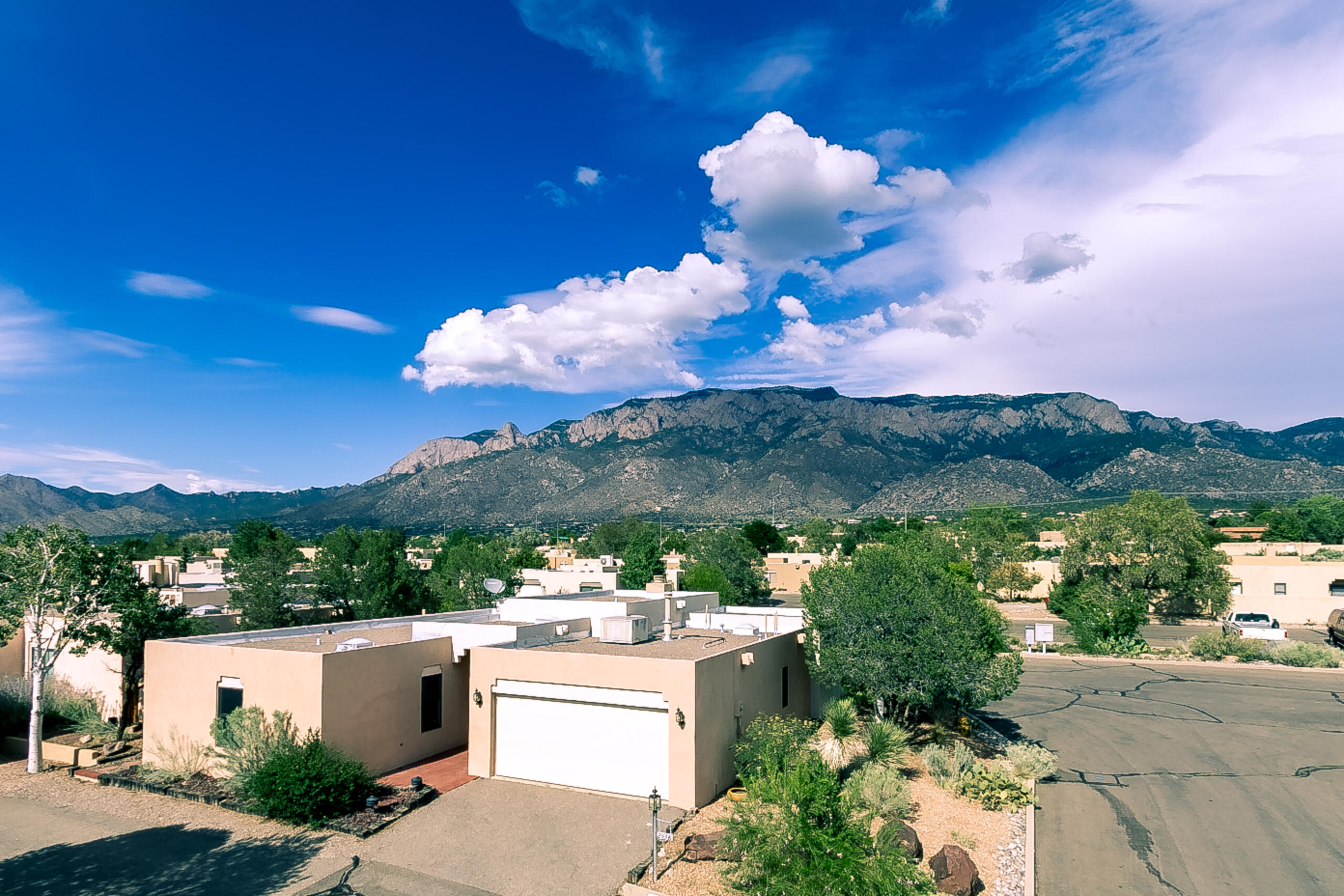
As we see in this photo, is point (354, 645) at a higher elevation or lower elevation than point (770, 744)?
higher

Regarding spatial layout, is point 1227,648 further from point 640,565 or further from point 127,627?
point 127,627

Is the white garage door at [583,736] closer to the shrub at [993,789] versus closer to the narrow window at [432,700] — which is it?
the narrow window at [432,700]

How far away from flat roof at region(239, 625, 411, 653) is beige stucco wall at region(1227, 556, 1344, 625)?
149 feet

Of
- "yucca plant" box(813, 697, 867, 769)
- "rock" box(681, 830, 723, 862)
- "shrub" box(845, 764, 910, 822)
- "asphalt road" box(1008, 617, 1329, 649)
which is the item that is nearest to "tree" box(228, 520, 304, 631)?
"yucca plant" box(813, 697, 867, 769)

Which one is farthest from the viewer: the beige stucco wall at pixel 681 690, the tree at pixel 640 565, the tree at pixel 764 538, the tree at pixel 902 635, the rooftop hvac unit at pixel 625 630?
the tree at pixel 764 538

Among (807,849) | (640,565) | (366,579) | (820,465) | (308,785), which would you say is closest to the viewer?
(807,849)

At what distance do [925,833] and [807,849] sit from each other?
5.44 metres

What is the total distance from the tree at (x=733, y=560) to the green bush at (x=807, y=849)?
37772 millimetres

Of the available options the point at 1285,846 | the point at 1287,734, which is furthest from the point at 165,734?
the point at 1287,734

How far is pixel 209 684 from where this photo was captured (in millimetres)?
15961

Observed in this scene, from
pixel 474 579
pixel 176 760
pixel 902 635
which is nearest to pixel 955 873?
pixel 902 635

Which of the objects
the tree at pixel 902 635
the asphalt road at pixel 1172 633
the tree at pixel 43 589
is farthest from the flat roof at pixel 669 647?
the asphalt road at pixel 1172 633

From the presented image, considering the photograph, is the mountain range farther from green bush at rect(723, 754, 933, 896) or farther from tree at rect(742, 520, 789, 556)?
green bush at rect(723, 754, 933, 896)

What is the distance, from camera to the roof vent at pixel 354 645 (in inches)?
614
